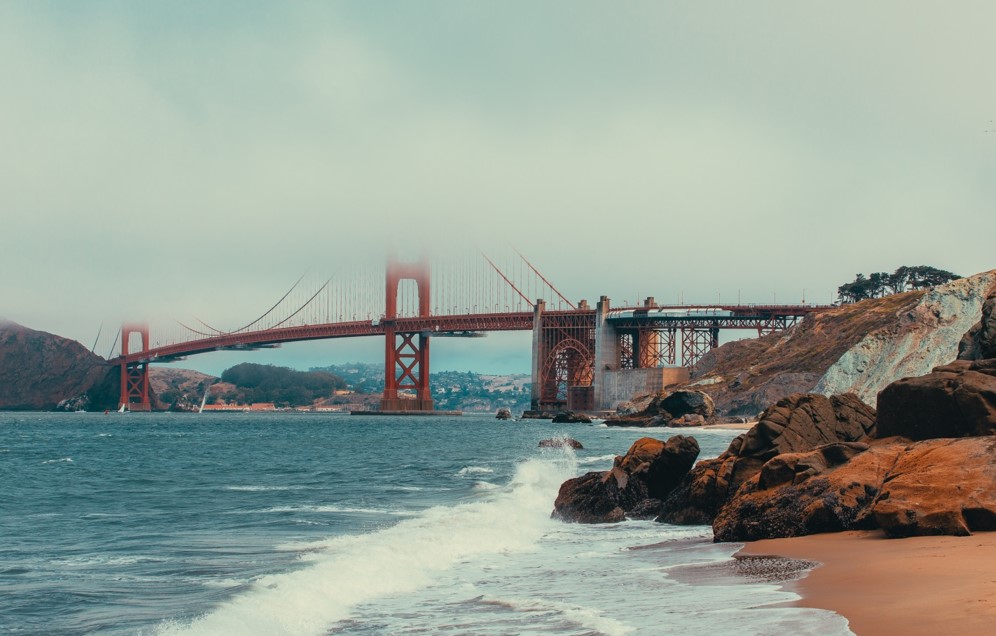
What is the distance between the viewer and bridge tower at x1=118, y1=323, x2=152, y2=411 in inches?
6314

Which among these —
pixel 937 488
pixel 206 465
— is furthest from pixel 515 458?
pixel 937 488

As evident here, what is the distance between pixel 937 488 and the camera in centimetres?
1445

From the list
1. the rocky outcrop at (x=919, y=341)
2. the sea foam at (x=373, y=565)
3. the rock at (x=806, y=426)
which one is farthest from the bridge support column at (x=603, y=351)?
the rock at (x=806, y=426)

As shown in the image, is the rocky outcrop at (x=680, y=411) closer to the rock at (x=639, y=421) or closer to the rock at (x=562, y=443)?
the rock at (x=639, y=421)

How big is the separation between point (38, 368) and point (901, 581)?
658ft

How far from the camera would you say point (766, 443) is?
20.5 m

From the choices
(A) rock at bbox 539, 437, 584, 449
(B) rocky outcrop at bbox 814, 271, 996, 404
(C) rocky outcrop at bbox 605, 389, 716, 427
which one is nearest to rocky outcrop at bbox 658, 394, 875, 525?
(A) rock at bbox 539, 437, 584, 449

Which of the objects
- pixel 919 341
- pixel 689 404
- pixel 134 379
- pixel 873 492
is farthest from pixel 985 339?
pixel 134 379

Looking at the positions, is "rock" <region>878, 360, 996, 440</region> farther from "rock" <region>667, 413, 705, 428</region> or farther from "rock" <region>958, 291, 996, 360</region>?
"rock" <region>667, 413, 705, 428</region>

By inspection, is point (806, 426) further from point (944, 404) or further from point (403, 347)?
point (403, 347)

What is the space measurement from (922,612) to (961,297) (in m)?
67.0

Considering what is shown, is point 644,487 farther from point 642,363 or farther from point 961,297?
point 642,363

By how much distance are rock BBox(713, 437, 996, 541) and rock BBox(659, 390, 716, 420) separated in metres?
68.4

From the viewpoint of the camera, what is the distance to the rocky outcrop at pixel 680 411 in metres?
85.6
